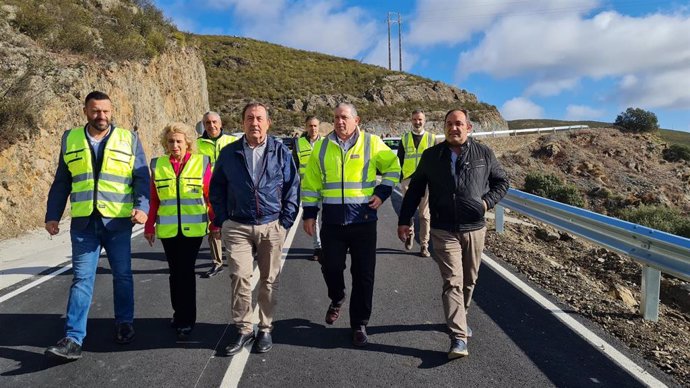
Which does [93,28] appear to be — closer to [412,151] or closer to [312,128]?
[312,128]

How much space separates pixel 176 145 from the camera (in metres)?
4.28

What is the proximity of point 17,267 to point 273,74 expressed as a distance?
52.6 m

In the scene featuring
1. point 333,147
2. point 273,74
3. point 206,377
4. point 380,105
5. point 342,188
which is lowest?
point 206,377

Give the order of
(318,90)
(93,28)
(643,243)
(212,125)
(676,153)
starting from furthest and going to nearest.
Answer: (318,90) < (676,153) < (93,28) < (212,125) < (643,243)

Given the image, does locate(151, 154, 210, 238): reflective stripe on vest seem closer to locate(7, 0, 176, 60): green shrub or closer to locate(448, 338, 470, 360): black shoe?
locate(448, 338, 470, 360): black shoe

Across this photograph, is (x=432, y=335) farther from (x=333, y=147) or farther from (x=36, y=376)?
(x=36, y=376)

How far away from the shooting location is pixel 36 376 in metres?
3.59

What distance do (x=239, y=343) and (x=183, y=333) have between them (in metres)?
0.59

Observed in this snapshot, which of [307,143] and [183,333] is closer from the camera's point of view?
[183,333]

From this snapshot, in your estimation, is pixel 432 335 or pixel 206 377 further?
pixel 432 335

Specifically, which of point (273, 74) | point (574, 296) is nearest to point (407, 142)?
point (574, 296)

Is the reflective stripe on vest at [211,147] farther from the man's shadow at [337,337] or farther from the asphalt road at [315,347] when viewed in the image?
the man's shadow at [337,337]

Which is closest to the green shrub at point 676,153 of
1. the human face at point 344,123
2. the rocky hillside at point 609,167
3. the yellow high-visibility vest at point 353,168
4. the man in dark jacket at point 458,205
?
the rocky hillside at point 609,167

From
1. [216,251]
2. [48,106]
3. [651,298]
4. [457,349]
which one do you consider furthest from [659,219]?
[48,106]
